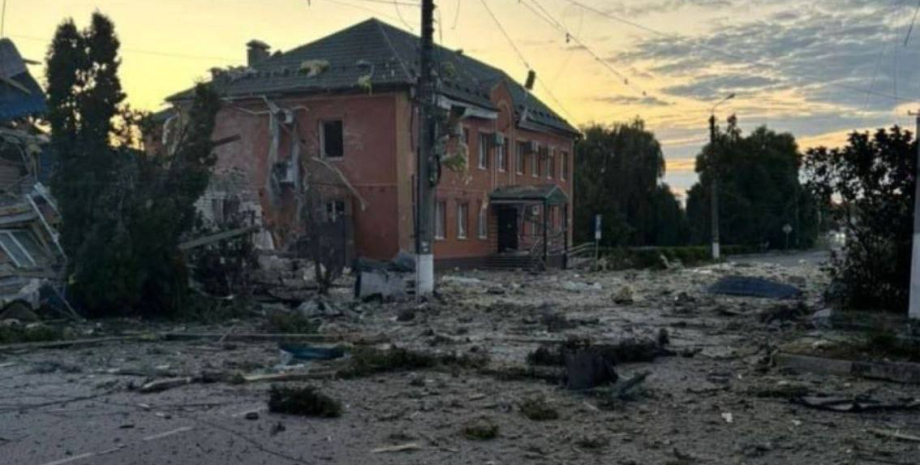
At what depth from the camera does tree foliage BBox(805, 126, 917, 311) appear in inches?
643

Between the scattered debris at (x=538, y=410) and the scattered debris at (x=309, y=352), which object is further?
the scattered debris at (x=309, y=352)

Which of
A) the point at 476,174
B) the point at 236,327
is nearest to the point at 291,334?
the point at 236,327

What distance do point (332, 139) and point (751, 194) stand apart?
5068 centimetres

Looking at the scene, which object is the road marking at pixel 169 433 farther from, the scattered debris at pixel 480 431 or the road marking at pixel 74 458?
the scattered debris at pixel 480 431

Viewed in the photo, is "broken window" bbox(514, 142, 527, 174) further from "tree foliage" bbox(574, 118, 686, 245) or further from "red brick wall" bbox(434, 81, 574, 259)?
"tree foliage" bbox(574, 118, 686, 245)

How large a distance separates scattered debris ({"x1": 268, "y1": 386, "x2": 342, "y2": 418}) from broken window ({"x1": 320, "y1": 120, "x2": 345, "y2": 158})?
24.9 m

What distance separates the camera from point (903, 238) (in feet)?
53.6

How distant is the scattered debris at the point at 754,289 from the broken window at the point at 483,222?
16.1m

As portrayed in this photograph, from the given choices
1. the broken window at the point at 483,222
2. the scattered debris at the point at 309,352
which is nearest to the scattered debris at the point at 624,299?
the scattered debris at the point at 309,352

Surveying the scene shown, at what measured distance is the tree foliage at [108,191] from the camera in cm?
1568

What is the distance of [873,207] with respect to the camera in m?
16.7

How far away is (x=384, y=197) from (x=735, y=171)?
50631 millimetres

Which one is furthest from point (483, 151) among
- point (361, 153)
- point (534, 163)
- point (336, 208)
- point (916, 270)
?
point (916, 270)

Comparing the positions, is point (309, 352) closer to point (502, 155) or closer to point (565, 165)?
point (502, 155)
